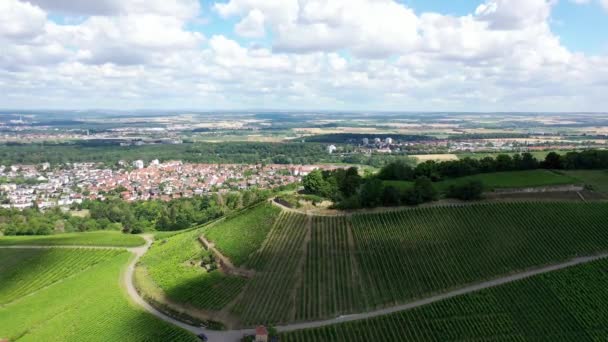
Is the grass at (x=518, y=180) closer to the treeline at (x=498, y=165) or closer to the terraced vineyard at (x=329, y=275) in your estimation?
the treeline at (x=498, y=165)

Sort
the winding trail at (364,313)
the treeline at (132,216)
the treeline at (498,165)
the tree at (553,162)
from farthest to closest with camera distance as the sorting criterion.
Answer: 1. the treeline at (132,216)
2. the tree at (553,162)
3. the treeline at (498,165)
4. the winding trail at (364,313)

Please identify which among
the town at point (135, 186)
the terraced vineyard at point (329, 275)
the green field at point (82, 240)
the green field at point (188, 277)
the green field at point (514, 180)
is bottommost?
the town at point (135, 186)

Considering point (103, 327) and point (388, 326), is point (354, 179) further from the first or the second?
point (103, 327)

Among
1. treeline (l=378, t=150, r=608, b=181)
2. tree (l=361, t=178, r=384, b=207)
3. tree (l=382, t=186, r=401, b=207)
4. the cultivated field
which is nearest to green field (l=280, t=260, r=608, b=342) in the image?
the cultivated field

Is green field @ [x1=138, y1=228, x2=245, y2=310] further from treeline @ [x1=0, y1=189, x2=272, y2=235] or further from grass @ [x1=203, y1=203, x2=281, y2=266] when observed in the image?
treeline @ [x1=0, y1=189, x2=272, y2=235]

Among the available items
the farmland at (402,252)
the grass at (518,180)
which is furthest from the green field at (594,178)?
the farmland at (402,252)

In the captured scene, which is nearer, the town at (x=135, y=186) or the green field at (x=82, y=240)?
the green field at (x=82, y=240)

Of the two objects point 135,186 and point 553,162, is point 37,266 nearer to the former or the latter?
point 135,186

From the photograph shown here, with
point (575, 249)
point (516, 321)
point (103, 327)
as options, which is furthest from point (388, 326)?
point (103, 327)
